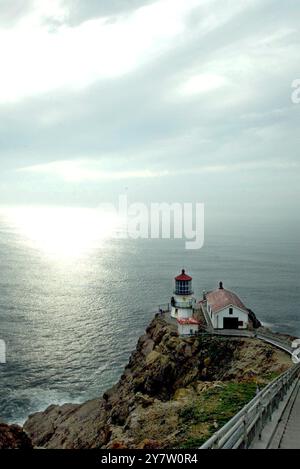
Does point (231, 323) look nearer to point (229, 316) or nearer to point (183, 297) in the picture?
point (229, 316)

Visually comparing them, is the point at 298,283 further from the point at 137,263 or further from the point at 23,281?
the point at 23,281

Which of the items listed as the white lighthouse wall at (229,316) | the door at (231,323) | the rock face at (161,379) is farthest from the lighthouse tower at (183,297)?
the door at (231,323)

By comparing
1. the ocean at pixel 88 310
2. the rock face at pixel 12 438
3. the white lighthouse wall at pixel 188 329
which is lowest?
the ocean at pixel 88 310

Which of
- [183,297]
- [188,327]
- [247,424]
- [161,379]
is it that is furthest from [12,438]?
[183,297]

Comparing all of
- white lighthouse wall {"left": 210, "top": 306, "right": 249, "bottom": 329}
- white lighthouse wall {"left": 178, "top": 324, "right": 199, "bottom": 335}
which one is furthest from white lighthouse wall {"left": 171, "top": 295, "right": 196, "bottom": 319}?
white lighthouse wall {"left": 178, "top": 324, "right": 199, "bottom": 335}

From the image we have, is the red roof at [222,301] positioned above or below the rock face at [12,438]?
below

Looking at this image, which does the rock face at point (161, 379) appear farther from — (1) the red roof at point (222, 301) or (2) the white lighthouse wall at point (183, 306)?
(1) the red roof at point (222, 301)

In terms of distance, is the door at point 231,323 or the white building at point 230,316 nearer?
the white building at point 230,316
